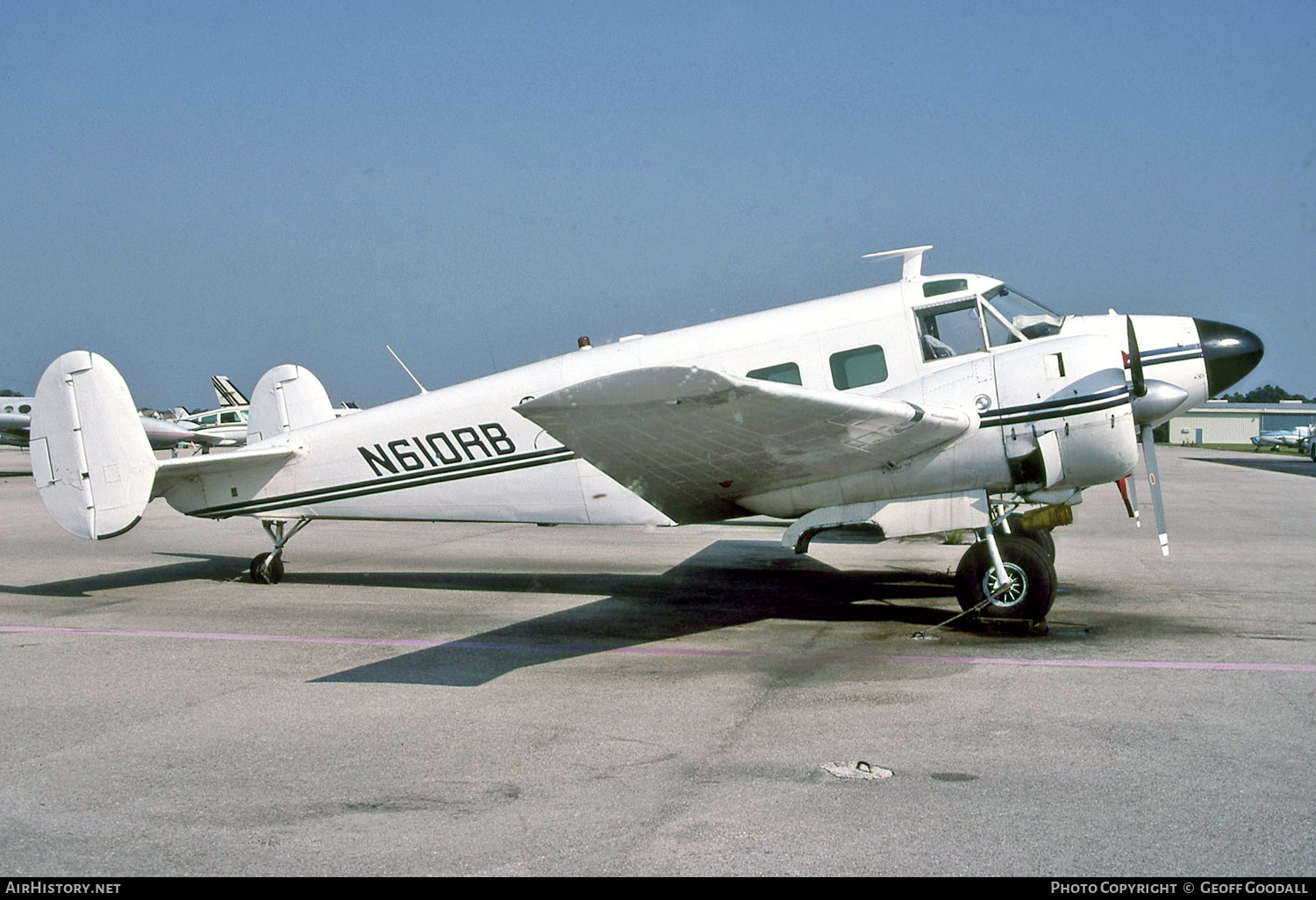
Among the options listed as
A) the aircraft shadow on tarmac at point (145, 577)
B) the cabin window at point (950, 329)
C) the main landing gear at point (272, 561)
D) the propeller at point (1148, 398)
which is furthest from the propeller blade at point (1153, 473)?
the aircraft shadow on tarmac at point (145, 577)

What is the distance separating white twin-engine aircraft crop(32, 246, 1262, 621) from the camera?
7.49m

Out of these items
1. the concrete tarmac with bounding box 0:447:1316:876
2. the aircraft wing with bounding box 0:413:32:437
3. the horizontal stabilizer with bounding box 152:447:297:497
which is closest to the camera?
the concrete tarmac with bounding box 0:447:1316:876

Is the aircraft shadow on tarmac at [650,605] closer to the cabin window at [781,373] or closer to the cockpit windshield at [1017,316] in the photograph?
the cabin window at [781,373]

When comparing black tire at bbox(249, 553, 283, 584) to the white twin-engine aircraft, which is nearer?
the white twin-engine aircraft

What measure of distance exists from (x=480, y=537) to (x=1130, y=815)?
13529 millimetres

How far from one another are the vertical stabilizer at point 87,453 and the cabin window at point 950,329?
8.10 metres

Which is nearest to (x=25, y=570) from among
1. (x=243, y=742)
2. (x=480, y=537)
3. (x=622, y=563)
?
(x=480, y=537)

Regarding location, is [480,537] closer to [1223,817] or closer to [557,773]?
[557,773]

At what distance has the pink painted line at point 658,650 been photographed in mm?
7195

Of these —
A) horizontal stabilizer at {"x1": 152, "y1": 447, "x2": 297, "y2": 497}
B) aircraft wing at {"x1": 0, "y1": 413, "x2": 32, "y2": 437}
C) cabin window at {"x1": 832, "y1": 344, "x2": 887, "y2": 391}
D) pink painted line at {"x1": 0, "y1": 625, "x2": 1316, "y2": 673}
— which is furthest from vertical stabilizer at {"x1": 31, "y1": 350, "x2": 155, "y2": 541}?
aircraft wing at {"x1": 0, "y1": 413, "x2": 32, "y2": 437}

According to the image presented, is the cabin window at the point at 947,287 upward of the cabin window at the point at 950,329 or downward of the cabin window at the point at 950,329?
upward

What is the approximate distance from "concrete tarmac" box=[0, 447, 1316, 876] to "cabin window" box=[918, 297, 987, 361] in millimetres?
2570

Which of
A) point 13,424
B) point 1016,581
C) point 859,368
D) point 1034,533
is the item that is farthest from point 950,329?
point 13,424

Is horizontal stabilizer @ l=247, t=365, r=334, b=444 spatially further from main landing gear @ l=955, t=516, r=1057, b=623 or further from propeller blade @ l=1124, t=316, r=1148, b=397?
propeller blade @ l=1124, t=316, r=1148, b=397
